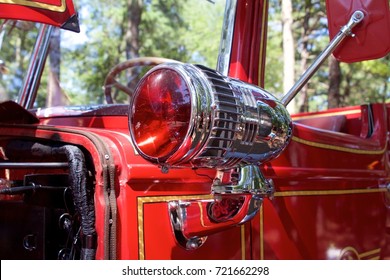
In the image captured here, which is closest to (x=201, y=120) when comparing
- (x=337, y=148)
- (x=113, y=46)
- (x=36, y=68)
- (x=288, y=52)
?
(x=337, y=148)

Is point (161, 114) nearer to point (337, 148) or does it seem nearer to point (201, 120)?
point (201, 120)

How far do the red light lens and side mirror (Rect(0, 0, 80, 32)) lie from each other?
0.42 meters

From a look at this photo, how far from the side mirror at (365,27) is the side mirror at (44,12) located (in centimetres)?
77

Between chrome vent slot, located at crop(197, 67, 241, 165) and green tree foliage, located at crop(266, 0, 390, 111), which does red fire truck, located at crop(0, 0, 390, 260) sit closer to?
chrome vent slot, located at crop(197, 67, 241, 165)

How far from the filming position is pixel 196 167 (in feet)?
3.60

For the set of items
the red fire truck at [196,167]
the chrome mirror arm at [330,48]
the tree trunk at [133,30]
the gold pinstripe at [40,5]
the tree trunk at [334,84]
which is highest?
the tree trunk at [133,30]

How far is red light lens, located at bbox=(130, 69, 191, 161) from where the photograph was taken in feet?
3.39

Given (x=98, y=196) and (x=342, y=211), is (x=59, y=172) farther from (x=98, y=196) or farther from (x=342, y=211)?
(x=342, y=211)

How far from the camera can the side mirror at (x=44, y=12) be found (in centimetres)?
130

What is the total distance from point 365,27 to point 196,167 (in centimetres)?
75

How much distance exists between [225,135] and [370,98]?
14982mm

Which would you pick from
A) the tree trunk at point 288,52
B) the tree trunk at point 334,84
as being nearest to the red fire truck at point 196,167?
the tree trunk at point 334,84

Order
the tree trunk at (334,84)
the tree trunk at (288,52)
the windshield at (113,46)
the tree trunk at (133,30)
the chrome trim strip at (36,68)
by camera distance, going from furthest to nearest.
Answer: the windshield at (113,46)
the tree trunk at (133,30)
the tree trunk at (288,52)
the tree trunk at (334,84)
the chrome trim strip at (36,68)

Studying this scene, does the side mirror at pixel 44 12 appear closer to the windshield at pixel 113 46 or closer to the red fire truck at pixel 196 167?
the red fire truck at pixel 196 167
